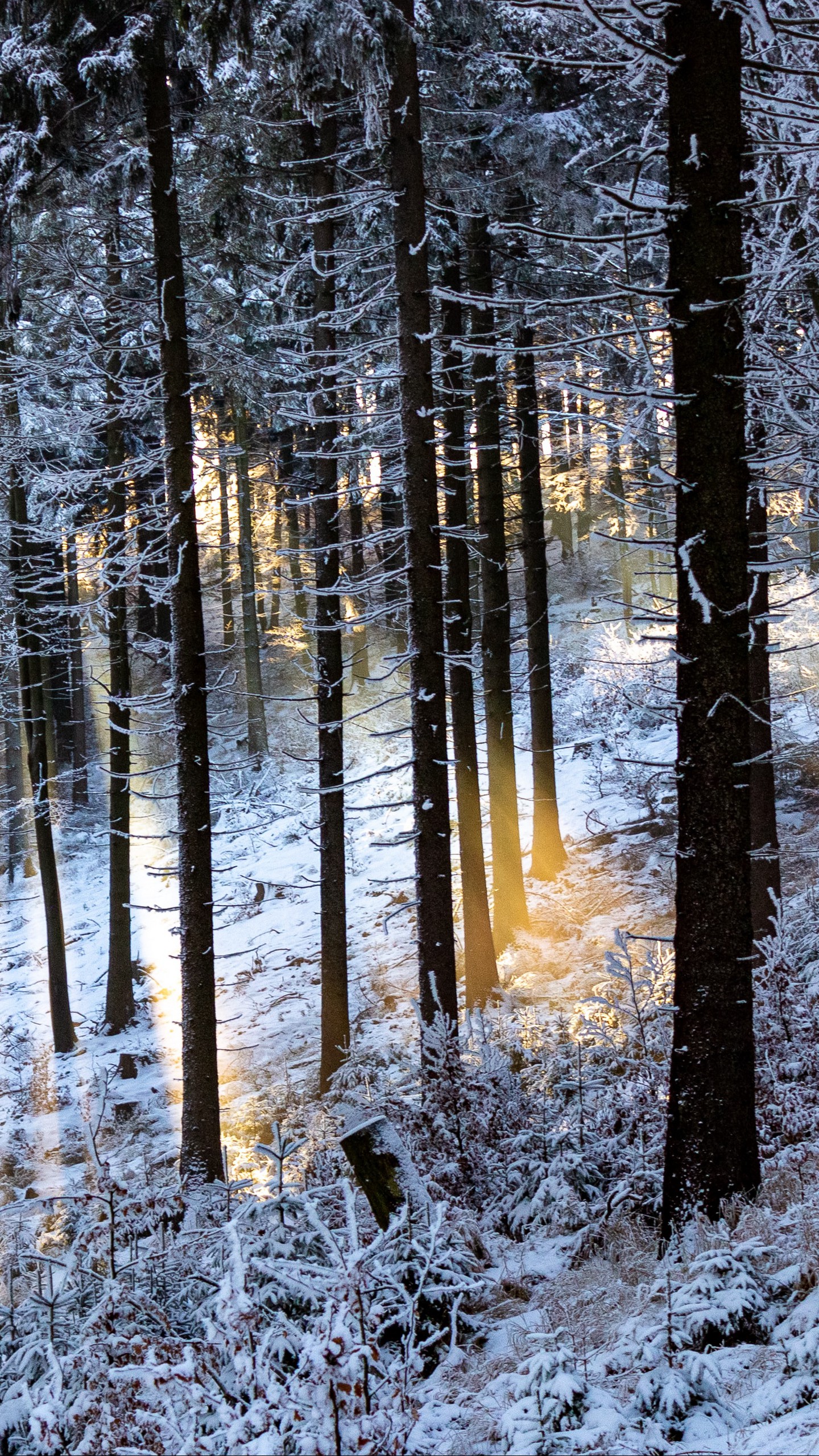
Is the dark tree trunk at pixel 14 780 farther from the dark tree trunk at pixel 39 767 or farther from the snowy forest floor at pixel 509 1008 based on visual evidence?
the dark tree trunk at pixel 39 767

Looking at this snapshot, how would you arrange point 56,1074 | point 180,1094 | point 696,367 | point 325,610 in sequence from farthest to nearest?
point 56,1074, point 180,1094, point 325,610, point 696,367

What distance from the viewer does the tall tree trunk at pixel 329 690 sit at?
12.6 m

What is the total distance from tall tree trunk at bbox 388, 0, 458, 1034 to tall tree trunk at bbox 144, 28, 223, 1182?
236 centimetres

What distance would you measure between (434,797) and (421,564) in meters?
2.41

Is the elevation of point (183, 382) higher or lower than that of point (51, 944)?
higher

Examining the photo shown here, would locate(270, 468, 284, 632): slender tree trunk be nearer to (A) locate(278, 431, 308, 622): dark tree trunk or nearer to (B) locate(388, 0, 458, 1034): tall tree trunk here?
(A) locate(278, 431, 308, 622): dark tree trunk

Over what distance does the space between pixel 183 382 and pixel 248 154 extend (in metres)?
4.73

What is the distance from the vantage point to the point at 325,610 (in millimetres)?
12781

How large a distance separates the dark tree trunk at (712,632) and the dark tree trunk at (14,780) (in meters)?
24.7

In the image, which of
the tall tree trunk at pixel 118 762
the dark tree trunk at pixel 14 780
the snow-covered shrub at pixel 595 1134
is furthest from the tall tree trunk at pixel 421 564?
the dark tree trunk at pixel 14 780

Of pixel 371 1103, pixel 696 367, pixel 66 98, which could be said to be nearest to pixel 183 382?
pixel 66 98

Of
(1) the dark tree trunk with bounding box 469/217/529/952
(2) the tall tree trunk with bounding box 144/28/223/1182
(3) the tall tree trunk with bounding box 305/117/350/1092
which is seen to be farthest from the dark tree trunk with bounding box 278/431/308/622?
(2) the tall tree trunk with bounding box 144/28/223/1182

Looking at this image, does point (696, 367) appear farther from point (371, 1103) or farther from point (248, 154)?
point (248, 154)

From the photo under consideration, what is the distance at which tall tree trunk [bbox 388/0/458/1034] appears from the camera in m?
9.67
